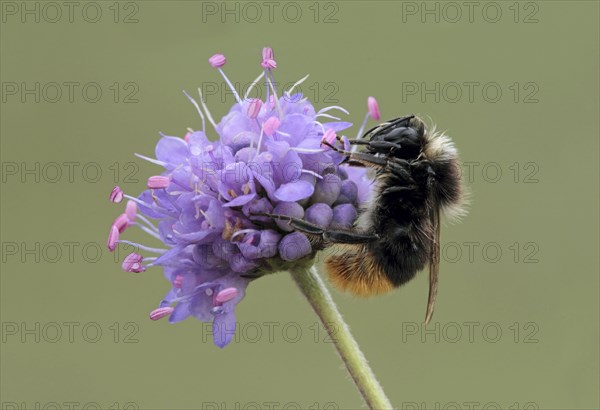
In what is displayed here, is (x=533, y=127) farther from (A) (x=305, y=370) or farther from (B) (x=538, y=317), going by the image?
(A) (x=305, y=370)

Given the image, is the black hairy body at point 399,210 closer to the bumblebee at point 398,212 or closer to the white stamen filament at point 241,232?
the bumblebee at point 398,212

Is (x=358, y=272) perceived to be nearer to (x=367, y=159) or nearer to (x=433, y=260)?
(x=433, y=260)

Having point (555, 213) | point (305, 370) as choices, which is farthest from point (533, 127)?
point (305, 370)

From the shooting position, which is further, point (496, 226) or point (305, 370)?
point (496, 226)

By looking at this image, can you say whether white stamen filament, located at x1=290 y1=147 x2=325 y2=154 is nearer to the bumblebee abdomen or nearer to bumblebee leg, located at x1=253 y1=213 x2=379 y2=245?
bumblebee leg, located at x1=253 y1=213 x2=379 y2=245

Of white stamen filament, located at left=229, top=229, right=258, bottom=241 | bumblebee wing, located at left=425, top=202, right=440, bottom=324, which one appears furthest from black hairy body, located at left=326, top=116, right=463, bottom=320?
white stamen filament, located at left=229, top=229, right=258, bottom=241
